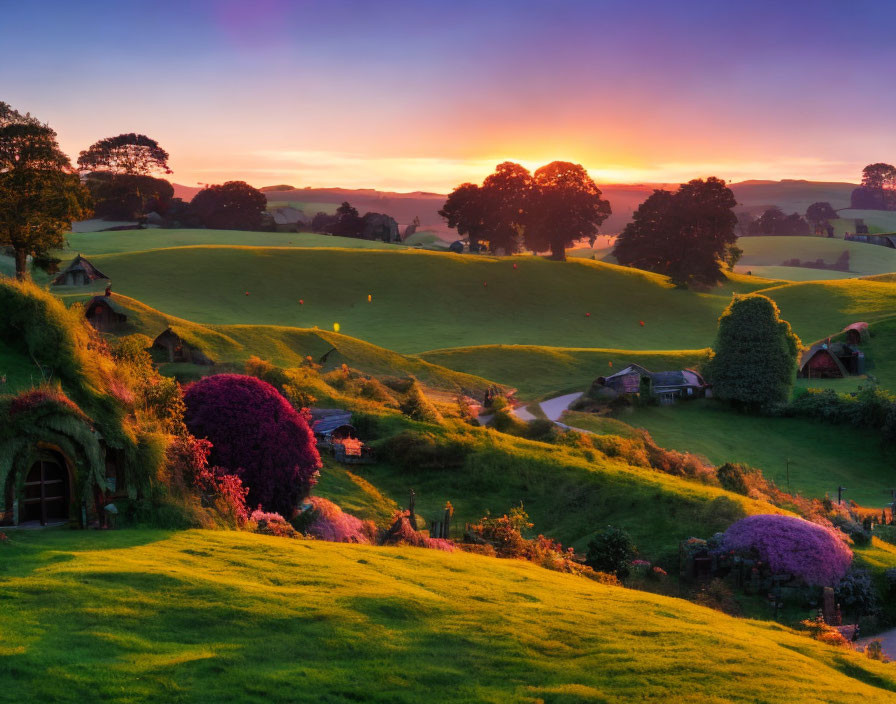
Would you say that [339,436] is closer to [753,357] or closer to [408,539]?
[408,539]

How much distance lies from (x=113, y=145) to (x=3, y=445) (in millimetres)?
159572

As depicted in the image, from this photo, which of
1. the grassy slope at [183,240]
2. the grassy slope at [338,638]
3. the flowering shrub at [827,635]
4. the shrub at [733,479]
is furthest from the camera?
the grassy slope at [183,240]

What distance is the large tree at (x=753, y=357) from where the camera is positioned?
2435 inches

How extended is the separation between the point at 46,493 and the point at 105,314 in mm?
44122

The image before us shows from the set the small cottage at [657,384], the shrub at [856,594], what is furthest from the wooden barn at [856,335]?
the shrub at [856,594]

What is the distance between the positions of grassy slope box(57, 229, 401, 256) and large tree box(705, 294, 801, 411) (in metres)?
80.4

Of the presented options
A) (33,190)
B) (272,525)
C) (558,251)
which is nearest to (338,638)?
(272,525)

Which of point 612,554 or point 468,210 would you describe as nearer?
point 612,554

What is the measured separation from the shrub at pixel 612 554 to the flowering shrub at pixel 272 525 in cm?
908

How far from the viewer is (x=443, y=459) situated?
38094 mm

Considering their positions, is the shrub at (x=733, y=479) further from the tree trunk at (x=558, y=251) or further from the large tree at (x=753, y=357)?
the tree trunk at (x=558, y=251)

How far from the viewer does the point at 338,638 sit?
1482 centimetres

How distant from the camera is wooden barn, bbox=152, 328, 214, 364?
54719 mm

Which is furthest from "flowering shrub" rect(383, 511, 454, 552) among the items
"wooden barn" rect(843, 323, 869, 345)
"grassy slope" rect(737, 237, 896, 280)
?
"grassy slope" rect(737, 237, 896, 280)
